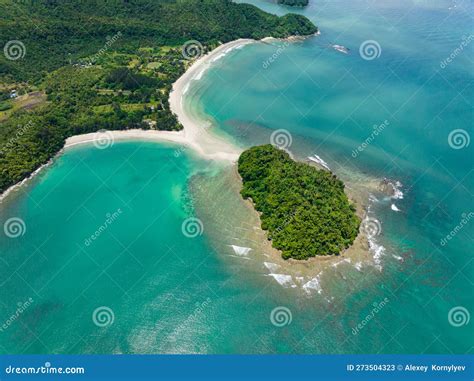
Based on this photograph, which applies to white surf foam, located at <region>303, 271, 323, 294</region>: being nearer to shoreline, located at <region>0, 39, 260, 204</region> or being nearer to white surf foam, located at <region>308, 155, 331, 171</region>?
white surf foam, located at <region>308, 155, 331, 171</region>

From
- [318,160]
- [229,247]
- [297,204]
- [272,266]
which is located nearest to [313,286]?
[272,266]

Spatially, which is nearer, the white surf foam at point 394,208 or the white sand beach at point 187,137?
the white surf foam at point 394,208

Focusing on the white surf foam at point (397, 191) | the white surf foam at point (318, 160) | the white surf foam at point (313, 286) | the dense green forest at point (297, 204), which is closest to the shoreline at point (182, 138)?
the dense green forest at point (297, 204)

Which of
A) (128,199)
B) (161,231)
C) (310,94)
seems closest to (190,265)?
(161,231)

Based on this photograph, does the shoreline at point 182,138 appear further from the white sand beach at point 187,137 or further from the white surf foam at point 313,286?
the white surf foam at point 313,286

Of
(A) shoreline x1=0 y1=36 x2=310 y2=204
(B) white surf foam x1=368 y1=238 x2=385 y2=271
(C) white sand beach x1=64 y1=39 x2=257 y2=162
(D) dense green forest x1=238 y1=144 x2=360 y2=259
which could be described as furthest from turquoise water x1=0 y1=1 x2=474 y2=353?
(D) dense green forest x1=238 y1=144 x2=360 y2=259
